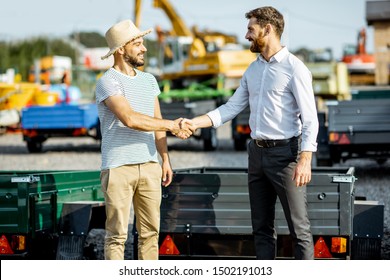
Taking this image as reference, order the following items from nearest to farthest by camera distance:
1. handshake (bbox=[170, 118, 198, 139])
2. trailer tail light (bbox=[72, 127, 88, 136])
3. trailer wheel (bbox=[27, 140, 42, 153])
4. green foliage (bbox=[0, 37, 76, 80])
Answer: handshake (bbox=[170, 118, 198, 139]), trailer tail light (bbox=[72, 127, 88, 136]), trailer wheel (bbox=[27, 140, 42, 153]), green foliage (bbox=[0, 37, 76, 80])

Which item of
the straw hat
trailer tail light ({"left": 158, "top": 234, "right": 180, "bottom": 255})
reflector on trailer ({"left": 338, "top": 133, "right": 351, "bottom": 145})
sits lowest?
reflector on trailer ({"left": 338, "top": 133, "right": 351, "bottom": 145})

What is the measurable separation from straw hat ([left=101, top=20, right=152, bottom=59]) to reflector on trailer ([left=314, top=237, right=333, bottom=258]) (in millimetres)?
1888

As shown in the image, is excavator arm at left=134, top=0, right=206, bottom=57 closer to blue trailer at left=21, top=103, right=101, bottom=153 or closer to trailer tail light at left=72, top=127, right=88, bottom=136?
blue trailer at left=21, top=103, right=101, bottom=153

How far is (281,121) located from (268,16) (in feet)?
2.09

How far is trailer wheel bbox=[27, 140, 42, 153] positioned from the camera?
2016 centimetres

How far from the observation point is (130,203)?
5.70 m

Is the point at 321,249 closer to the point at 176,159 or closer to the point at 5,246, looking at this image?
the point at 5,246

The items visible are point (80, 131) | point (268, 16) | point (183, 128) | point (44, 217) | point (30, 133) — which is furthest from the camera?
point (30, 133)

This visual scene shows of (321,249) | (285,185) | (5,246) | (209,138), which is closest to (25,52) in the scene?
(209,138)

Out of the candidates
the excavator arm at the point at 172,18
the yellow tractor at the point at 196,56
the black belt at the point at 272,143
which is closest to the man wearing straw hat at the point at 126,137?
the black belt at the point at 272,143

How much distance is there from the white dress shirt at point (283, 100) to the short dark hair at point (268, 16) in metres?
0.16

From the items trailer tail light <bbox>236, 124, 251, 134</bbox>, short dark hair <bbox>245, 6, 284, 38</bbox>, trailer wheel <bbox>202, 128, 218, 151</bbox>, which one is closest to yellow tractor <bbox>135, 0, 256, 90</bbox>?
trailer wheel <bbox>202, 128, 218, 151</bbox>

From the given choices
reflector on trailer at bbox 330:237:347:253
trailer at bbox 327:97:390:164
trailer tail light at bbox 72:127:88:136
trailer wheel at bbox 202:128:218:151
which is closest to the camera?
reflector on trailer at bbox 330:237:347:253

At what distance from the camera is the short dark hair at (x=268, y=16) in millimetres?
5523
